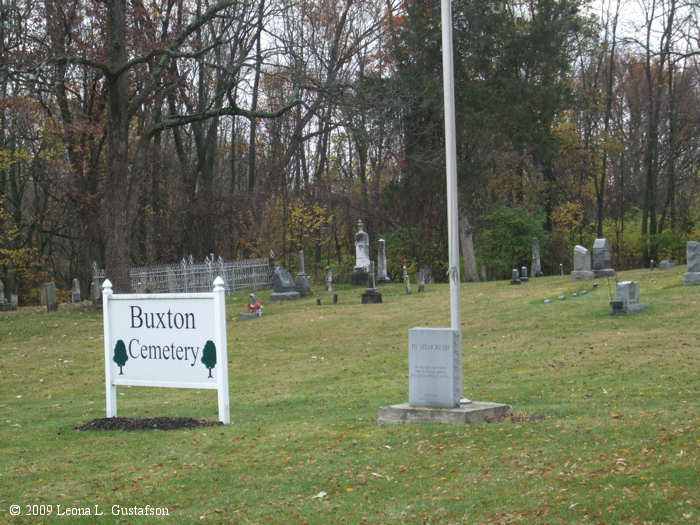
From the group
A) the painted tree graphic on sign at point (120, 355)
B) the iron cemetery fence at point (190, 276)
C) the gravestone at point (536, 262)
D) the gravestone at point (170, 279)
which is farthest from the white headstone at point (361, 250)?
the painted tree graphic on sign at point (120, 355)

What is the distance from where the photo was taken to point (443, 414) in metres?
8.91

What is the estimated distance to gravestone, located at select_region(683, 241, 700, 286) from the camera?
22.7m

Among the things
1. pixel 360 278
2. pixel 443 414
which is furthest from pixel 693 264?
pixel 443 414

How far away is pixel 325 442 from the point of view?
843 centimetres

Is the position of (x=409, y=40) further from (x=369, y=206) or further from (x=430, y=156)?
(x=369, y=206)

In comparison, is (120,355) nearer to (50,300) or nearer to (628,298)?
(628,298)

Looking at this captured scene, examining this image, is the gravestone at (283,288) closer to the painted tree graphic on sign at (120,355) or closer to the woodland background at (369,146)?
the woodland background at (369,146)

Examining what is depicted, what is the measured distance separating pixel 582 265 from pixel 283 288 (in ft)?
35.1

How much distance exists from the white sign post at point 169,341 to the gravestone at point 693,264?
16.8 meters

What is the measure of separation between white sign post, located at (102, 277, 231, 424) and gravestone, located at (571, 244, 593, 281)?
20.0 m

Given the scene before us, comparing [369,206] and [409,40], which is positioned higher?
[409,40]

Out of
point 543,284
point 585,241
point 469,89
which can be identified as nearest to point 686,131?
point 585,241

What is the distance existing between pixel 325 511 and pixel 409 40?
33.9 m

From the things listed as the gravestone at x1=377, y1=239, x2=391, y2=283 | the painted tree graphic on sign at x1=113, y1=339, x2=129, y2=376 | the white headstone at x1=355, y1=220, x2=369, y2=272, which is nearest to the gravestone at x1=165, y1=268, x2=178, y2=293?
the white headstone at x1=355, y1=220, x2=369, y2=272
